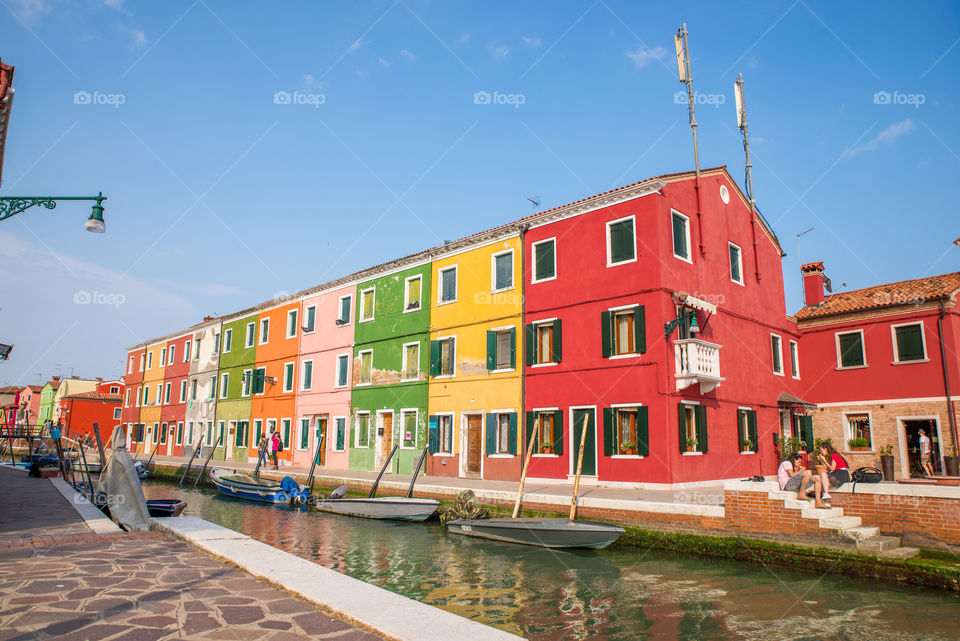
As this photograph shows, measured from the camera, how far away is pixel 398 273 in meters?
25.6

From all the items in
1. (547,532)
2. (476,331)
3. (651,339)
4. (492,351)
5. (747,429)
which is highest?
(476,331)

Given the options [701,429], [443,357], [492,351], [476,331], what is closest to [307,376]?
[443,357]

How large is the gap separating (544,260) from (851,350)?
11.3 metres

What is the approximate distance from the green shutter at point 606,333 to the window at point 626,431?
161 centimetres

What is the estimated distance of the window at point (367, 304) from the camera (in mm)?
26906

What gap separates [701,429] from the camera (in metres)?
17.3

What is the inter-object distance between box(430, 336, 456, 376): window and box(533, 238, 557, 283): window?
4.31 metres

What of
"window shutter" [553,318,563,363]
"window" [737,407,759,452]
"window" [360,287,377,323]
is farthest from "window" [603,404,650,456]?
"window" [360,287,377,323]

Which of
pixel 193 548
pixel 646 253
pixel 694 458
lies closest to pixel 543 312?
pixel 646 253

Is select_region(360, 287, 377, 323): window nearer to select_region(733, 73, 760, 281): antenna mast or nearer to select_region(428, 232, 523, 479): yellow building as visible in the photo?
Result: select_region(428, 232, 523, 479): yellow building

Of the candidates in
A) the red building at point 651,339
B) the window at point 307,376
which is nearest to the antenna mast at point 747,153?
the red building at point 651,339

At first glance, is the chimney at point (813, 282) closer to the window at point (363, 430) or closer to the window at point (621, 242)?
the window at point (621, 242)

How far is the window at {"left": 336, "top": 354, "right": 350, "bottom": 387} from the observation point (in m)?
27.5

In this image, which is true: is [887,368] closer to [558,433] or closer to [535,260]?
[558,433]
